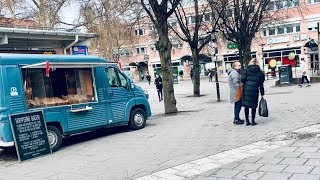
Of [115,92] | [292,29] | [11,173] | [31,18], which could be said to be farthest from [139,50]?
[11,173]

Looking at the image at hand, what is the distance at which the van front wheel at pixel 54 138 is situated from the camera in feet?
30.2

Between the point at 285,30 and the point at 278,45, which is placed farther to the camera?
the point at 278,45

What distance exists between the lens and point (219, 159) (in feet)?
21.3

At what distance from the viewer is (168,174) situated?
5.91 m

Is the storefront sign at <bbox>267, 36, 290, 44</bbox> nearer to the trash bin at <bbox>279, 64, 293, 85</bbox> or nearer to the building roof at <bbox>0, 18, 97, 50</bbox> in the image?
the trash bin at <bbox>279, 64, 293, 85</bbox>

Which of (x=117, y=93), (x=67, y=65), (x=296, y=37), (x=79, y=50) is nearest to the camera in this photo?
(x=67, y=65)

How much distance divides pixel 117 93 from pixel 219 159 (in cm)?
535

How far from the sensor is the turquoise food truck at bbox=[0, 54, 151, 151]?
8.69 m

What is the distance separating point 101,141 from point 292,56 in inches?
1488

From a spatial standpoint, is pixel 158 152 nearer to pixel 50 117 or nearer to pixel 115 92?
pixel 50 117

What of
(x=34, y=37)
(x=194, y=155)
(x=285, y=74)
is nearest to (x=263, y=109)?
(x=194, y=155)

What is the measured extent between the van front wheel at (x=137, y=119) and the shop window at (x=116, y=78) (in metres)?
0.89

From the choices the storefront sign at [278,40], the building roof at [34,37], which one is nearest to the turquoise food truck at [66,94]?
the building roof at [34,37]

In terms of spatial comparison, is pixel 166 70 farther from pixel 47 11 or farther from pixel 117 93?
pixel 47 11
